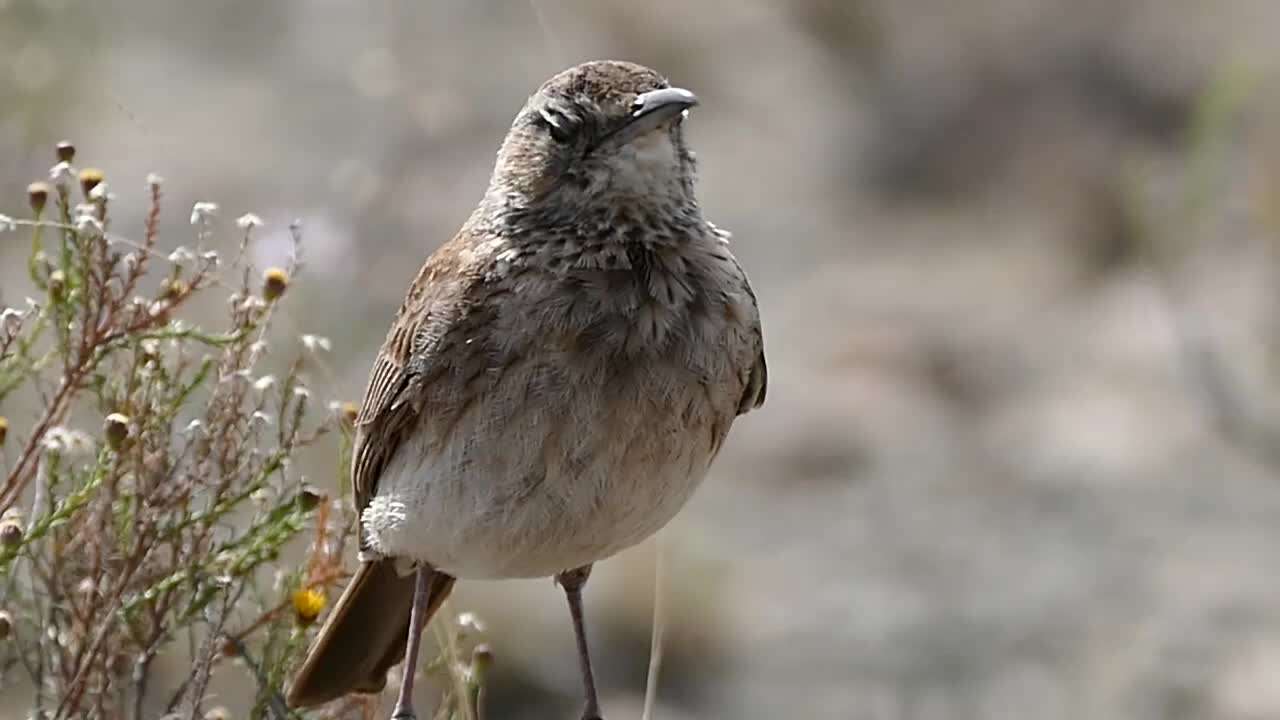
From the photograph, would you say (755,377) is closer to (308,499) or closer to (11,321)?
(308,499)

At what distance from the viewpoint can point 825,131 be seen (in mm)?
14055

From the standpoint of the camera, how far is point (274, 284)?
189 inches

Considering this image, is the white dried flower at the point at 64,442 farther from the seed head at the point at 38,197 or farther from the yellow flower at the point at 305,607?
the yellow flower at the point at 305,607

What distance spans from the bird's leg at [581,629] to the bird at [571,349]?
546mm

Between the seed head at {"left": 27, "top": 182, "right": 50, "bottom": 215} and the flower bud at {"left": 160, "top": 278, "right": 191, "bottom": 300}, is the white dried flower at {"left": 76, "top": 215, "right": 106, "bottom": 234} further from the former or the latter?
the flower bud at {"left": 160, "top": 278, "right": 191, "bottom": 300}

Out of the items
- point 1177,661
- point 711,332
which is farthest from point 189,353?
point 1177,661

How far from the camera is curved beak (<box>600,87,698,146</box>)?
4.74 m

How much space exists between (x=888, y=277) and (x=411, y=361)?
832 centimetres

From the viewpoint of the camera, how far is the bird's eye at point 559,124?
192 inches

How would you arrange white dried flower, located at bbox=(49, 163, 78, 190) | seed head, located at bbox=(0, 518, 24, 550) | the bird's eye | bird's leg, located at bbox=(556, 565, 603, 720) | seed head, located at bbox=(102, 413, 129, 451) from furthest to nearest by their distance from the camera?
bird's leg, located at bbox=(556, 565, 603, 720) < the bird's eye < white dried flower, located at bbox=(49, 163, 78, 190) < seed head, located at bbox=(102, 413, 129, 451) < seed head, located at bbox=(0, 518, 24, 550)

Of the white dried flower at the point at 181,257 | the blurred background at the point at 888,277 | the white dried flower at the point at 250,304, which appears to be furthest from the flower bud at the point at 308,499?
the blurred background at the point at 888,277

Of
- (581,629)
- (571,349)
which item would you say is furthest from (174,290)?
(581,629)

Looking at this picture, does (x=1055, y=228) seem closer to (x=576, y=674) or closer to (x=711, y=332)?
(x=576, y=674)

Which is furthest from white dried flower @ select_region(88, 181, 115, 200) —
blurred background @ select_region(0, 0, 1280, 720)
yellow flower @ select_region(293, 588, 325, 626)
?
blurred background @ select_region(0, 0, 1280, 720)
